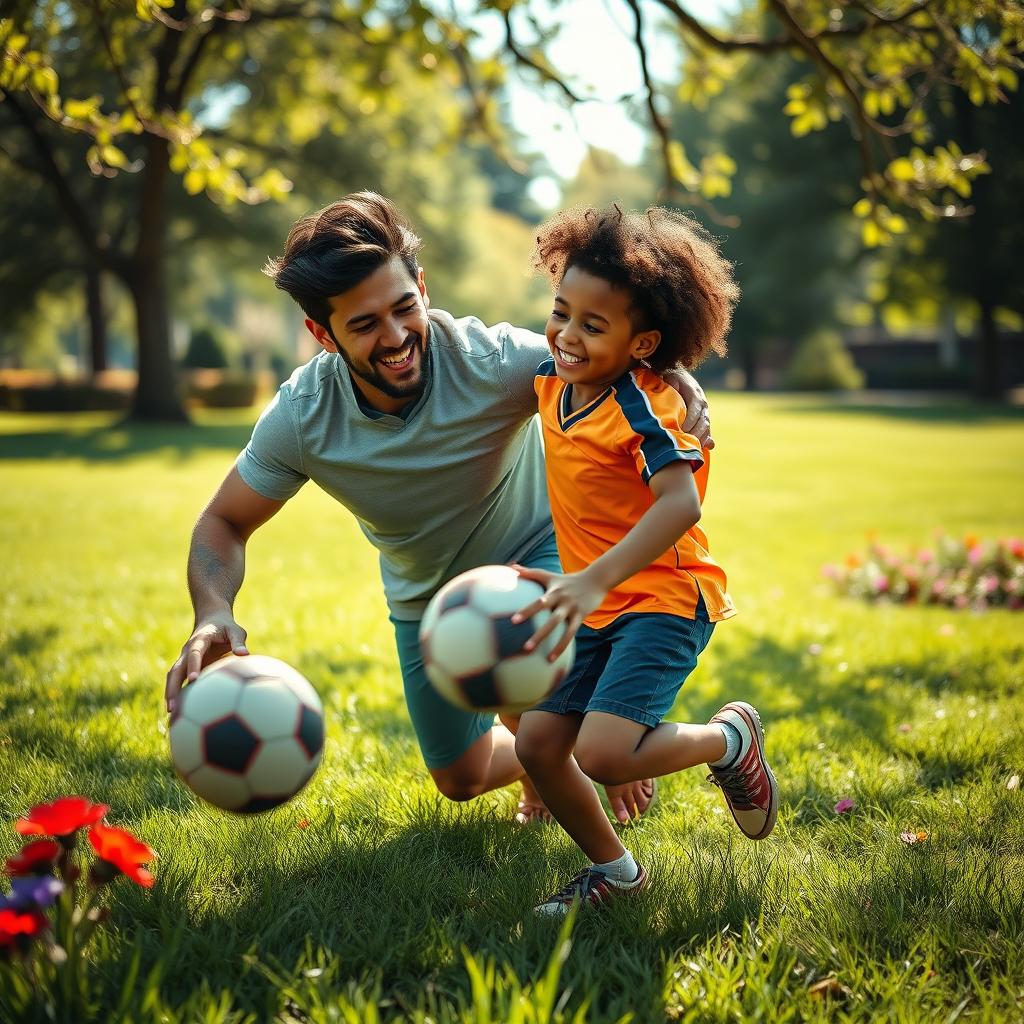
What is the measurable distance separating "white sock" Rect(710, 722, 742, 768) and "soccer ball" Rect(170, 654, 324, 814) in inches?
51.3

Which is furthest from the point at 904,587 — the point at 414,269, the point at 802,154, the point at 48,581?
the point at 802,154

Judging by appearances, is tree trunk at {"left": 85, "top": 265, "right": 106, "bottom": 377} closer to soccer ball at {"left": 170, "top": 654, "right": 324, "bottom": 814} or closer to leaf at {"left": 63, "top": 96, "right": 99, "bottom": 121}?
leaf at {"left": 63, "top": 96, "right": 99, "bottom": 121}

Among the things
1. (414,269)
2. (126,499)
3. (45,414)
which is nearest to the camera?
(414,269)

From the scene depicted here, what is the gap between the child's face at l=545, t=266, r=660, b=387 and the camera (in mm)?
3016

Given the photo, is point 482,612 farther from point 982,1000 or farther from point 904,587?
point 904,587

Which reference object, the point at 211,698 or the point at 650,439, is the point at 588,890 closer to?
the point at 211,698

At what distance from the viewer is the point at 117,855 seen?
7.07 ft

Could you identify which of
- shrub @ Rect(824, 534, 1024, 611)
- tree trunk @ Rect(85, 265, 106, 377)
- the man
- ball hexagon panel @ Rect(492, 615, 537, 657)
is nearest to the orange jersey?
the man

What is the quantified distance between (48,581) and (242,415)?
69.8ft

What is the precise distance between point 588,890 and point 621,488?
1.18m

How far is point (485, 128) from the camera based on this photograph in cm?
880

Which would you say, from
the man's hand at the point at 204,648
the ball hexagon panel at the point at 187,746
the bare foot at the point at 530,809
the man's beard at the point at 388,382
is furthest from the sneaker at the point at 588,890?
the man's beard at the point at 388,382

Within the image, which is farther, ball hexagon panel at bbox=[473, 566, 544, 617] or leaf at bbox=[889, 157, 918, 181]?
leaf at bbox=[889, 157, 918, 181]

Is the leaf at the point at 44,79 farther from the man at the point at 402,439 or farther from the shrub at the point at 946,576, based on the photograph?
the shrub at the point at 946,576
